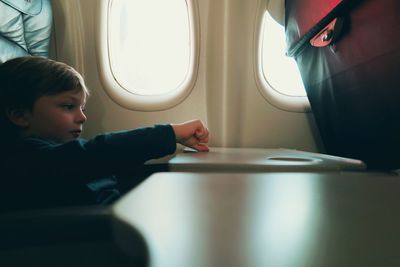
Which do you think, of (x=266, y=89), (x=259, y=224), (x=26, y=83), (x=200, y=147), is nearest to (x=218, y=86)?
(x=266, y=89)

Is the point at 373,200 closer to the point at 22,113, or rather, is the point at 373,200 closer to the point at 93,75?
the point at 22,113

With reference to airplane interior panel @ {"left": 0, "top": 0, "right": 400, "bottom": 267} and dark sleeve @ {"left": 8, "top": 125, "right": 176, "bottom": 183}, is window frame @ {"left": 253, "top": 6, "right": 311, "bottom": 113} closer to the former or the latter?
airplane interior panel @ {"left": 0, "top": 0, "right": 400, "bottom": 267}

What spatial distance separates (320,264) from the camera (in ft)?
0.63

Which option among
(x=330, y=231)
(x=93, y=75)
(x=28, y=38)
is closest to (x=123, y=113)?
(x=93, y=75)

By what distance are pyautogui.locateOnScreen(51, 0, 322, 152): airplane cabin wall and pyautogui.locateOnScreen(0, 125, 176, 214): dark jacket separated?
0.82 m

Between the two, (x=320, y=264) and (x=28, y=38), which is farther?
(x=28, y=38)

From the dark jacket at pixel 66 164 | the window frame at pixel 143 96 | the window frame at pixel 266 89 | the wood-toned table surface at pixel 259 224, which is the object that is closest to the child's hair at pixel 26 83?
the dark jacket at pixel 66 164

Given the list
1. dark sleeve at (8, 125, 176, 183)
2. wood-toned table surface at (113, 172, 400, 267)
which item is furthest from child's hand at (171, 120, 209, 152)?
wood-toned table surface at (113, 172, 400, 267)

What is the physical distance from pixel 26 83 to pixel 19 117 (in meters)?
0.10

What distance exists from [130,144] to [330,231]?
56 cm

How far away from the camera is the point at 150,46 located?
163 centimetres

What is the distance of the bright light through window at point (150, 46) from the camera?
1.60m

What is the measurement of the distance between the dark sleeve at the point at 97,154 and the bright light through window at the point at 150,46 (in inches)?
35.3

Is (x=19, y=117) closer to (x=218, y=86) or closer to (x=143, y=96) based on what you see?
(x=143, y=96)
